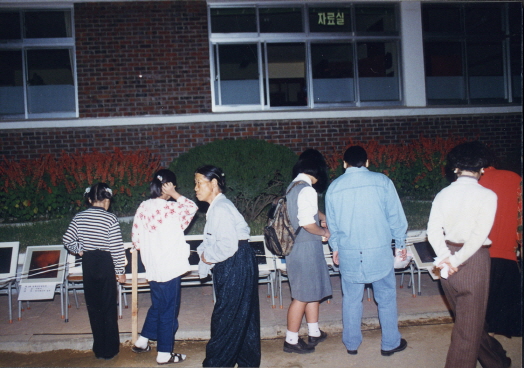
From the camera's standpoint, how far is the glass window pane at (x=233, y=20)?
10.6 meters

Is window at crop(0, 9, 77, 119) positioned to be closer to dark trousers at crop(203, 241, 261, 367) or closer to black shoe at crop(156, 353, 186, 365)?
black shoe at crop(156, 353, 186, 365)

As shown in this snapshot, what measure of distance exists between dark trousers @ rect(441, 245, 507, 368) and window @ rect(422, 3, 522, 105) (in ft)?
27.4

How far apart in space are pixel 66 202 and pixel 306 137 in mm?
5159

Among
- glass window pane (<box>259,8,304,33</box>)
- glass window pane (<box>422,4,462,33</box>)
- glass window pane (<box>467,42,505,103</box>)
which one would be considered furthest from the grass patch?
glass window pane (<box>422,4,462,33</box>)

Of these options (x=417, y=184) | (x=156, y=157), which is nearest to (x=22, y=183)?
(x=156, y=157)

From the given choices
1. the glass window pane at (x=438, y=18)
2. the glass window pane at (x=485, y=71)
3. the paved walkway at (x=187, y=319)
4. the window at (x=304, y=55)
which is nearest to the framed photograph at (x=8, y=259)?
the paved walkway at (x=187, y=319)

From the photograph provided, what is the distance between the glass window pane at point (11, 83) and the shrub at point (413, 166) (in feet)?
23.1

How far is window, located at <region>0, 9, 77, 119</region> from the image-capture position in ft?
33.7

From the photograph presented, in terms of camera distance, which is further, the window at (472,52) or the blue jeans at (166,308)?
the window at (472,52)

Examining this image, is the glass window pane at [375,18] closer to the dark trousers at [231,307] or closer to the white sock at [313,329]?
the white sock at [313,329]

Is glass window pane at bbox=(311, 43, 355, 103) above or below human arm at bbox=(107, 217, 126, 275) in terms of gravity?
above

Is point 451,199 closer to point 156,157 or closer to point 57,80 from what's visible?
point 156,157

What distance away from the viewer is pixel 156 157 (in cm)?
1007

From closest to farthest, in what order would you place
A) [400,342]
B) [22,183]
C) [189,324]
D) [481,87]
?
[400,342] < [189,324] < [22,183] < [481,87]
